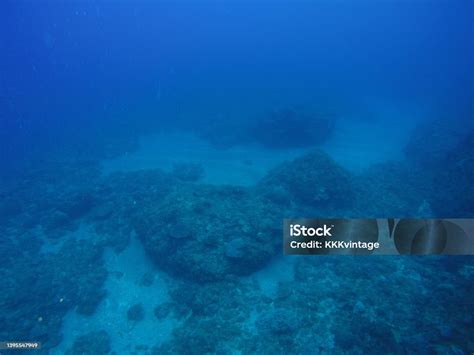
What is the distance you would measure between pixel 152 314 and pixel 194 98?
54.0 meters

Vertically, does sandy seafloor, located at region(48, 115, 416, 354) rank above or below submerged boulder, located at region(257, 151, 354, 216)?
below

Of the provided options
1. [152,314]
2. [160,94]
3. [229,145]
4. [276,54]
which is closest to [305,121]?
[229,145]

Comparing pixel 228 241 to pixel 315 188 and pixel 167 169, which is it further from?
pixel 167 169

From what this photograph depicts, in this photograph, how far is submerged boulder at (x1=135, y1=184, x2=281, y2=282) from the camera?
1304 centimetres

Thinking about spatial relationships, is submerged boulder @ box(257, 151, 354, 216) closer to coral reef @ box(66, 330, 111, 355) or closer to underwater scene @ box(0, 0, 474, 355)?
underwater scene @ box(0, 0, 474, 355)

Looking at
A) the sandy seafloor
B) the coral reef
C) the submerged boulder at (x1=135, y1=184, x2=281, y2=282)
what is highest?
the submerged boulder at (x1=135, y1=184, x2=281, y2=282)

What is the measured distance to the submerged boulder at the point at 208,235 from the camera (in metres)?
13.0

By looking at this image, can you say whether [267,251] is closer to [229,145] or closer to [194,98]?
[229,145]

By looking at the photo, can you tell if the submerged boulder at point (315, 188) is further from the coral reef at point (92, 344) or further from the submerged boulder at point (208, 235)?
the coral reef at point (92, 344)

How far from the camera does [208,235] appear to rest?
13602 mm

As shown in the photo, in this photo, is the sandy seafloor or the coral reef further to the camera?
the sandy seafloor

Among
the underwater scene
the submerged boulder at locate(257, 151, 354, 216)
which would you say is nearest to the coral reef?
the underwater scene

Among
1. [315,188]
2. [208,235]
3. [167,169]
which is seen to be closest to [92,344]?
[208,235]

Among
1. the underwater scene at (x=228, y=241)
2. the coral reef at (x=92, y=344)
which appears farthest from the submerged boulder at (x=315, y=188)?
the coral reef at (x=92, y=344)
